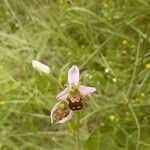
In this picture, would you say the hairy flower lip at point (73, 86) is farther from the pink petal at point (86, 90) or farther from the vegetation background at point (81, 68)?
the vegetation background at point (81, 68)

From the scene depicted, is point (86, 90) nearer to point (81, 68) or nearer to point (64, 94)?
point (64, 94)

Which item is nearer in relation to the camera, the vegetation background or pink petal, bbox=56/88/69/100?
pink petal, bbox=56/88/69/100

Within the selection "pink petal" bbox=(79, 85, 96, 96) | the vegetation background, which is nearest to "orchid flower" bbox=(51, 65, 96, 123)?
"pink petal" bbox=(79, 85, 96, 96)

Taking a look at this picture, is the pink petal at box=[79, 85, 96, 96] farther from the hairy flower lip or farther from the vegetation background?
the vegetation background

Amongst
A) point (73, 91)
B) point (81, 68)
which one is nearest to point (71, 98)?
point (73, 91)

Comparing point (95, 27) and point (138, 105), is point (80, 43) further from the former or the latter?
point (138, 105)

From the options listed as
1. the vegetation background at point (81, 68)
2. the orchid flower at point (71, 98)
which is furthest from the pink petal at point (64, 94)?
the vegetation background at point (81, 68)
